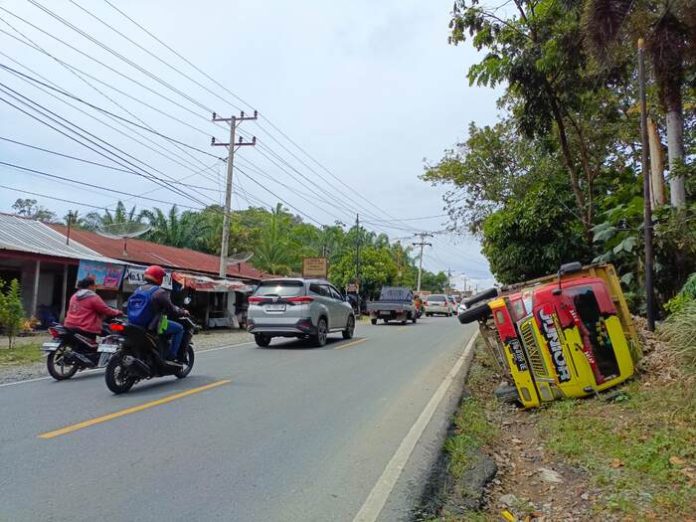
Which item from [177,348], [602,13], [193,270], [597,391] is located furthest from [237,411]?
[193,270]

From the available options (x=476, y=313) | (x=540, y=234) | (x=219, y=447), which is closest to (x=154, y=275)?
(x=219, y=447)

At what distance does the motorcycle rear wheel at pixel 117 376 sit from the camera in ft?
24.7

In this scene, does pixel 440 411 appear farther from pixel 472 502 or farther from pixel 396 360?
pixel 396 360

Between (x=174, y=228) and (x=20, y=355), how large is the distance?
83.2 feet

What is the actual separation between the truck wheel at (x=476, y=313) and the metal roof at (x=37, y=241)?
14659 millimetres

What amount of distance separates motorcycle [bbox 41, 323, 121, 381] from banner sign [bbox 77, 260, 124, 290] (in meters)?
10.3

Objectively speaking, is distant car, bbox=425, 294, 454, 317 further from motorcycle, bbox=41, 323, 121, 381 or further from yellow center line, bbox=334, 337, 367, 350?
motorcycle, bbox=41, 323, 121, 381

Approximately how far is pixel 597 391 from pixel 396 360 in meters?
5.97

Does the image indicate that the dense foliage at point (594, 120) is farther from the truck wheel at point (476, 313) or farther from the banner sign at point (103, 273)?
the banner sign at point (103, 273)

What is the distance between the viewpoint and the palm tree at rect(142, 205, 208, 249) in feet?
121

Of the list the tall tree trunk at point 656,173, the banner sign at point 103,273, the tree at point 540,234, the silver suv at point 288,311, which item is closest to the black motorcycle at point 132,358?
the silver suv at point 288,311

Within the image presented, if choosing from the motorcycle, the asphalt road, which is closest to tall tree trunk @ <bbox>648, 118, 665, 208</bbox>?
the asphalt road

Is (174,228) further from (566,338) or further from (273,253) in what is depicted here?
(566,338)

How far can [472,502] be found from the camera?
13.9 feet
